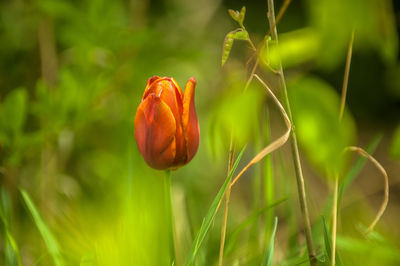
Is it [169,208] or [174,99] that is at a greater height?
[174,99]

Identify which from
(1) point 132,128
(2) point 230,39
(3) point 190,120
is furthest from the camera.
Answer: (1) point 132,128

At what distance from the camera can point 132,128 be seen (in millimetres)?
781

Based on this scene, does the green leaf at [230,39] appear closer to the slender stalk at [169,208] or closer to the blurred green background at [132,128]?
the blurred green background at [132,128]

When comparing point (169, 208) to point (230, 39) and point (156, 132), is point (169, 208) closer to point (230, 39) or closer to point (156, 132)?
point (156, 132)

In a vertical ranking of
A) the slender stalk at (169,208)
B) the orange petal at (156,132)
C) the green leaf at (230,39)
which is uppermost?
the green leaf at (230,39)

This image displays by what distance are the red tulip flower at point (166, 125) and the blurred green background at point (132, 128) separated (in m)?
0.03

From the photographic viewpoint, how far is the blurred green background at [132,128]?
0.38 m

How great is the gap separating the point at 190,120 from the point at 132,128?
Result: 284 millimetres

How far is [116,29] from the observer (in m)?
0.95

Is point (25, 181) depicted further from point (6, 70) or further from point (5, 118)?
point (5, 118)

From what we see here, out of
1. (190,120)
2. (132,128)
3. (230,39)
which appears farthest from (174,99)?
(132,128)

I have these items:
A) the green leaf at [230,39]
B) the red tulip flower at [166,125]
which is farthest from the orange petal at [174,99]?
the green leaf at [230,39]

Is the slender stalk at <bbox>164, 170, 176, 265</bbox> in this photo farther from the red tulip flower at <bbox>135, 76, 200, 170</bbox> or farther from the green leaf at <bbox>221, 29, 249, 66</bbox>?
the green leaf at <bbox>221, 29, 249, 66</bbox>

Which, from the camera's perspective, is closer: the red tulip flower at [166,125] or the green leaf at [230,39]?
the green leaf at [230,39]
